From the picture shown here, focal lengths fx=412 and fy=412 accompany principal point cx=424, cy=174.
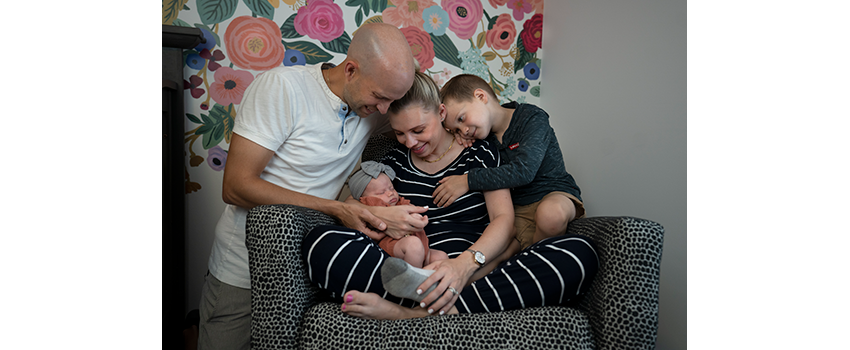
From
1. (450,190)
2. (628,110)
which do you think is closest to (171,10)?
(450,190)

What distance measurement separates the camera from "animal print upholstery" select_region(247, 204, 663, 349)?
3.12 feet

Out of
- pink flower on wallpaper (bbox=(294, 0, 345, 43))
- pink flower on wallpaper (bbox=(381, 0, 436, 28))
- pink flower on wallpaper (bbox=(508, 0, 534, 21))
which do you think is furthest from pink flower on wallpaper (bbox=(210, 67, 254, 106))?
pink flower on wallpaper (bbox=(508, 0, 534, 21))

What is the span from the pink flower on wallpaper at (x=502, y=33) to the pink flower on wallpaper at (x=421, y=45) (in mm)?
355

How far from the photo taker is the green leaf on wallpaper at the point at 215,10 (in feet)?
6.41

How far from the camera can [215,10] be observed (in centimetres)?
196

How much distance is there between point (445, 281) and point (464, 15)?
1707mm

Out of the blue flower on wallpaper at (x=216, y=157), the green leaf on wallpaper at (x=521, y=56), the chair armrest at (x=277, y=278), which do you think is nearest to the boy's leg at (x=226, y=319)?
the chair armrest at (x=277, y=278)

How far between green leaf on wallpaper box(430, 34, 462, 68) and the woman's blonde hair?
825mm

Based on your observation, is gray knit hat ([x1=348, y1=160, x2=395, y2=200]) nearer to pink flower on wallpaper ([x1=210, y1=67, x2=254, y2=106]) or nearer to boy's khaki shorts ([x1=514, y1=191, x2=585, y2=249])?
boy's khaki shorts ([x1=514, y1=191, x2=585, y2=249])
